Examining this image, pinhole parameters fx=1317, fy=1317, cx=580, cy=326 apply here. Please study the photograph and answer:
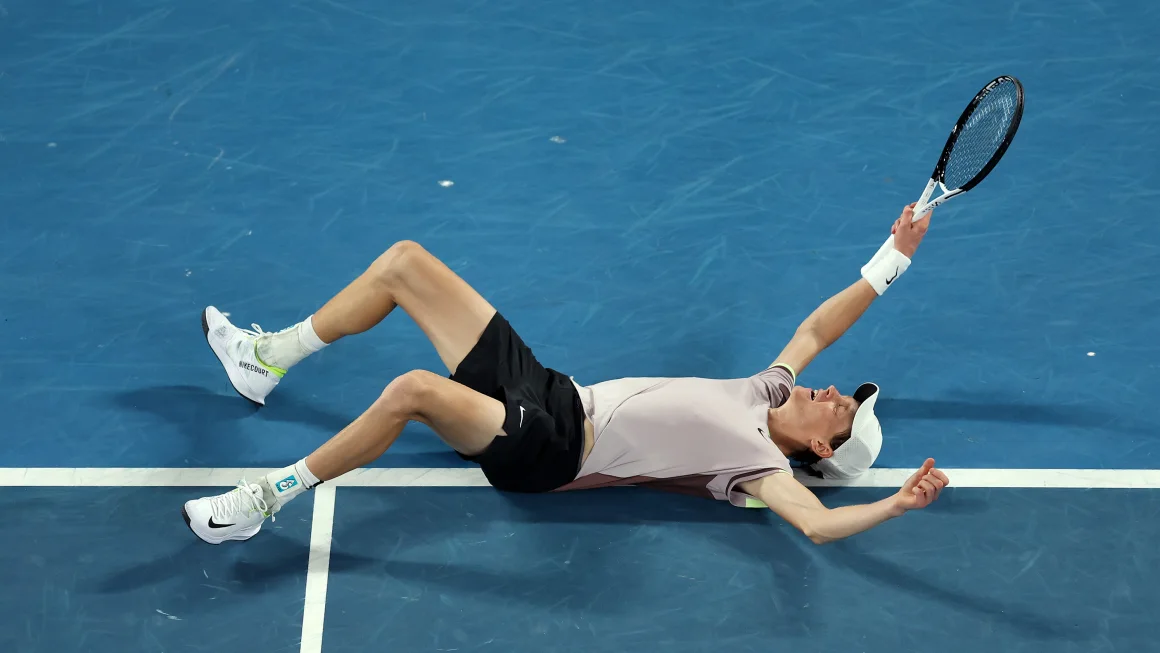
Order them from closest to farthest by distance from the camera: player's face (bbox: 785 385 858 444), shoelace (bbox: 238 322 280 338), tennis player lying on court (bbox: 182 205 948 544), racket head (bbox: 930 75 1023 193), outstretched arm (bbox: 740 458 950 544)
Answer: outstretched arm (bbox: 740 458 950 544), tennis player lying on court (bbox: 182 205 948 544), player's face (bbox: 785 385 858 444), racket head (bbox: 930 75 1023 193), shoelace (bbox: 238 322 280 338)

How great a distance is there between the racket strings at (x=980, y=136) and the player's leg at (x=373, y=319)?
221 centimetres

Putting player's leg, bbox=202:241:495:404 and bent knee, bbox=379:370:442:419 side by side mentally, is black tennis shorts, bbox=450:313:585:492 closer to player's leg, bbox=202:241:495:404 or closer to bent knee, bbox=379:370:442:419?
player's leg, bbox=202:241:495:404

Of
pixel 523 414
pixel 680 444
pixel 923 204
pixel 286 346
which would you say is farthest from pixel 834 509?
pixel 286 346

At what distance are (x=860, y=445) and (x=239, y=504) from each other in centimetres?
261

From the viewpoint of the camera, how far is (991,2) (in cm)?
830

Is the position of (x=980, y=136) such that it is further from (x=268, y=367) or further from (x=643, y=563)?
(x=268, y=367)

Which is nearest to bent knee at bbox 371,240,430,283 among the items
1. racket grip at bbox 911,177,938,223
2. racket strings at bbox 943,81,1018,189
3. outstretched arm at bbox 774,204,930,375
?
outstretched arm at bbox 774,204,930,375

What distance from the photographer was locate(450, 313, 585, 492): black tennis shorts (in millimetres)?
5379

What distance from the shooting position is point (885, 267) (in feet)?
19.4

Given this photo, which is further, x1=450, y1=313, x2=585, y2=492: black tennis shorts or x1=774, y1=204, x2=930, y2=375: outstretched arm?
x1=774, y1=204, x2=930, y2=375: outstretched arm

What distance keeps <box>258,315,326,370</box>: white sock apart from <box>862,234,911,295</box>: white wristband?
8.21 ft

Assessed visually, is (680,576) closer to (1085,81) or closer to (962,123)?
(962,123)

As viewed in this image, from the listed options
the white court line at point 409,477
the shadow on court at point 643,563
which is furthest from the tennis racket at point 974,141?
the shadow on court at point 643,563

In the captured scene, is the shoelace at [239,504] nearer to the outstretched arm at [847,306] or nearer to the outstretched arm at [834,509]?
the outstretched arm at [834,509]
